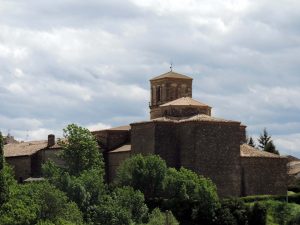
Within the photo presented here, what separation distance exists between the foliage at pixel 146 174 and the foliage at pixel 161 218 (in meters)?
6.40

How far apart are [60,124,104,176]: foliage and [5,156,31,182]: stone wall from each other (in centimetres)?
839

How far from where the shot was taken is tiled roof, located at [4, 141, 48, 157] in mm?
82531

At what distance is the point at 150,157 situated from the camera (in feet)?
221

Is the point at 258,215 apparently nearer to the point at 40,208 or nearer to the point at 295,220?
the point at 295,220

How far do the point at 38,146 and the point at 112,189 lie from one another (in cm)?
1750

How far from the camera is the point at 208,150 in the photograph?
2709 inches

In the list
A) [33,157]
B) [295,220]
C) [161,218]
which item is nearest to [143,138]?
[295,220]

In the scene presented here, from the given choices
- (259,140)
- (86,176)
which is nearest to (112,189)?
(86,176)

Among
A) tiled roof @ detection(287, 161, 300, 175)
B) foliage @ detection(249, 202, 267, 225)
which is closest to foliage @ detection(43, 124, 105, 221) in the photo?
foliage @ detection(249, 202, 267, 225)

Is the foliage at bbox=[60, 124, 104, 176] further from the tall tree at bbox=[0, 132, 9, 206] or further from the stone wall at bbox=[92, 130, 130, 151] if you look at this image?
the tall tree at bbox=[0, 132, 9, 206]

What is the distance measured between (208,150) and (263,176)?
234 inches

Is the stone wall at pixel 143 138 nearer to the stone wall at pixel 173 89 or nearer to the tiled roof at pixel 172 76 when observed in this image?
the stone wall at pixel 173 89

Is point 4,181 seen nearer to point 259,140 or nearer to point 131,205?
point 131,205

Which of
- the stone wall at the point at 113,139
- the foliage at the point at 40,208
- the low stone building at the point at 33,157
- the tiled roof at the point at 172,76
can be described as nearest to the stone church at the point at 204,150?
the stone wall at the point at 113,139
